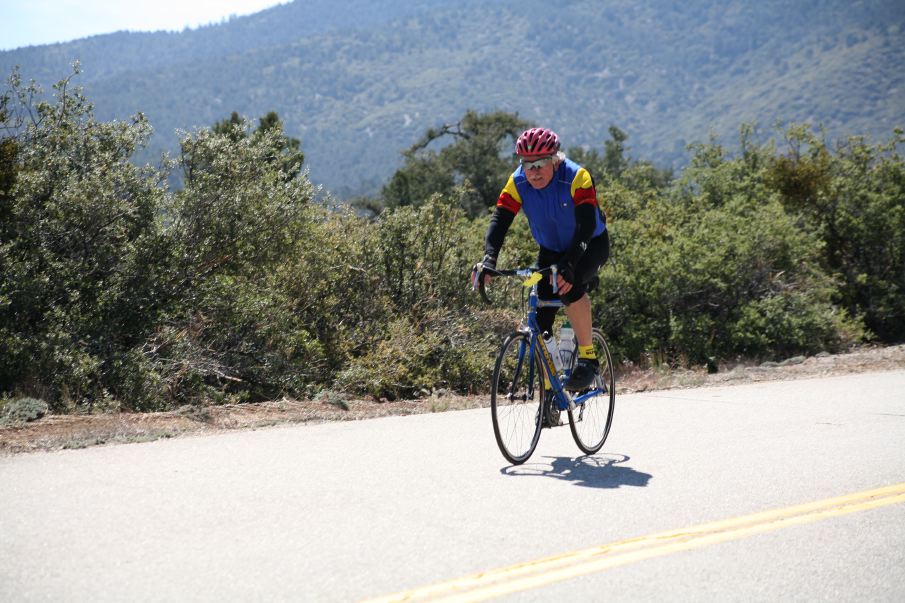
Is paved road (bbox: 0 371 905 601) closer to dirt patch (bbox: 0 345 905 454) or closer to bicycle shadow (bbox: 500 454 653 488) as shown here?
bicycle shadow (bbox: 500 454 653 488)

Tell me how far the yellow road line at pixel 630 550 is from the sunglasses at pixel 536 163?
8.89 feet

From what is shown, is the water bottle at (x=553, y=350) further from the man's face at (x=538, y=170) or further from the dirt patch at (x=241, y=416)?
the dirt patch at (x=241, y=416)

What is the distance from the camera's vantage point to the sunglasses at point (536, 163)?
653cm

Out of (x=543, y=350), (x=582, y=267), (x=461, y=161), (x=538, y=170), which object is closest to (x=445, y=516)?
(x=543, y=350)

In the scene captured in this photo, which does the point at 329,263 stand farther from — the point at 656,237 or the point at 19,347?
the point at 656,237

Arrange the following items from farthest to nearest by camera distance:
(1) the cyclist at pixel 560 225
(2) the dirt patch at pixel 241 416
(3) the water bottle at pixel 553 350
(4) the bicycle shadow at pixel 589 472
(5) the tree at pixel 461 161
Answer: (5) the tree at pixel 461 161 < (2) the dirt patch at pixel 241 416 < (3) the water bottle at pixel 553 350 < (1) the cyclist at pixel 560 225 < (4) the bicycle shadow at pixel 589 472

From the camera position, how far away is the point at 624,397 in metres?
10.3

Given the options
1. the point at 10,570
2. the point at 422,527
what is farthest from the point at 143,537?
the point at 422,527

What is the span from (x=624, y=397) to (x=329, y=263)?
194 inches

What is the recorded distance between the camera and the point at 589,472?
648cm

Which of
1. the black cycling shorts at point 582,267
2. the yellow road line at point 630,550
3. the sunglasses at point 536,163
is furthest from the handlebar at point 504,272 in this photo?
the yellow road line at point 630,550

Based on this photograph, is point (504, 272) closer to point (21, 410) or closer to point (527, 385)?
point (527, 385)

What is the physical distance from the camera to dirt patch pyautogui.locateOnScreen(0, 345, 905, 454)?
731 centimetres

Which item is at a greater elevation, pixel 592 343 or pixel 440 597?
pixel 592 343
